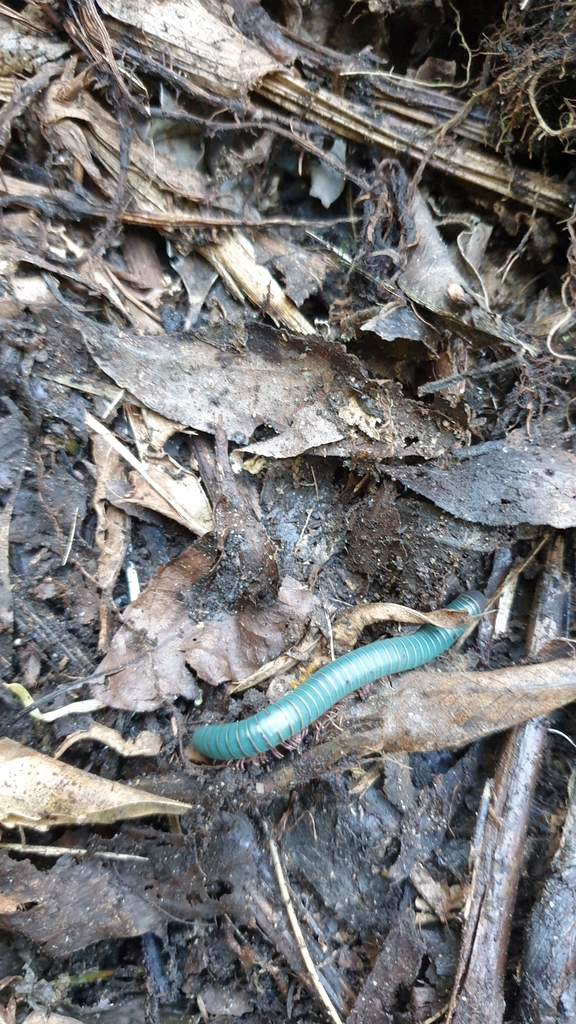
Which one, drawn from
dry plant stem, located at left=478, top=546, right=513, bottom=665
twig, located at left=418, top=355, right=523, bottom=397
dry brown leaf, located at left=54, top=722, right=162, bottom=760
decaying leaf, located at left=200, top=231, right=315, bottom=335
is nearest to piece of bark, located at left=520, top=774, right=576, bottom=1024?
dry plant stem, located at left=478, top=546, right=513, bottom=665

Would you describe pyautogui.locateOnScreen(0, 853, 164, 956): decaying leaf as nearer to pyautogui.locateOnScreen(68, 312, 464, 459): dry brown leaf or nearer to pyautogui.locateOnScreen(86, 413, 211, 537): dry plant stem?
pyautogui.locateOnScreen(86, 413, 211, 537): dry plant stem

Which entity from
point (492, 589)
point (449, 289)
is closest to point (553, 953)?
point (492, 589)

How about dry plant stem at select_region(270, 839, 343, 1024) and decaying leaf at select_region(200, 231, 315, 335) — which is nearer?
dry plant stem at select_region(270, 839, 343, 1024)

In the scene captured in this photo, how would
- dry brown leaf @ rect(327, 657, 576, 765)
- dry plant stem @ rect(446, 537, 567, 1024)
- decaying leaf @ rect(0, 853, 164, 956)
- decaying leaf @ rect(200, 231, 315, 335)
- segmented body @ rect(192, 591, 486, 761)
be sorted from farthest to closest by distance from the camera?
decaying leaf @ rect(200, 231, 315, 335) → dry brown leaf @ rect(327, 657, 576, 765) → segmented body @ rect(192, 591, 486, 761) → dry plant stem @ rect(446, 537, 567, 1024) → decaying leaf @ rect(0, 853, 164, 956)

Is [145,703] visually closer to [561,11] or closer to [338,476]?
[338,476]

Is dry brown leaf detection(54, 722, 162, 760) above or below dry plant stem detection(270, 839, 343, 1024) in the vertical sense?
above

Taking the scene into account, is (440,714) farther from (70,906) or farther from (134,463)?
(134,463)
